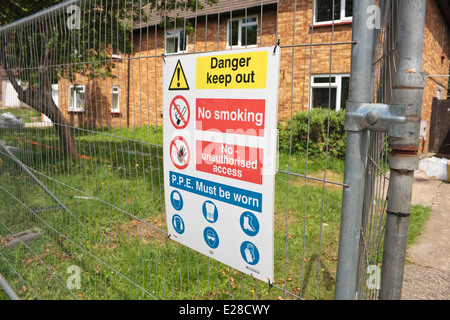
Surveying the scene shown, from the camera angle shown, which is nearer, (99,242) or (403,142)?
(403,142)

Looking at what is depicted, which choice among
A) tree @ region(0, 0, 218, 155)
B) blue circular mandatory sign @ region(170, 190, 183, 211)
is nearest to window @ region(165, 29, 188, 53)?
tree @ region(0, 0, 218, 155)

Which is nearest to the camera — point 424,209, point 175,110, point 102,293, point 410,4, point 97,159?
point 410,4

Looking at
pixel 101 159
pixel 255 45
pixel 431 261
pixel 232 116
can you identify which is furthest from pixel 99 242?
pixel 431 261

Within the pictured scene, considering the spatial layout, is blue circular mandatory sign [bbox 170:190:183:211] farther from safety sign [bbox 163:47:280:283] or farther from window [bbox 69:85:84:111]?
window [bbox 69:85:84:111]

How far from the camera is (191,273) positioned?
3.27 meters

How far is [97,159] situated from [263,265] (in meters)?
1.55

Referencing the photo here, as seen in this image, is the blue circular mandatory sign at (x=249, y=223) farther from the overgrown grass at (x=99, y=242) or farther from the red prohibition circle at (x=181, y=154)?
the overgrown grass at (x=99, y=242)

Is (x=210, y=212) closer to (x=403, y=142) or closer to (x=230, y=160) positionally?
(x=230, y=160)

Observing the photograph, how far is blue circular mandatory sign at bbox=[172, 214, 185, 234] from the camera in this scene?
5.73 feet

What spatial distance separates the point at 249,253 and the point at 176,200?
49 cm

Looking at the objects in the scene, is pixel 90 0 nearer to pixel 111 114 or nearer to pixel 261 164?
pixel 111 114

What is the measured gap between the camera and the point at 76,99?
2.68m
